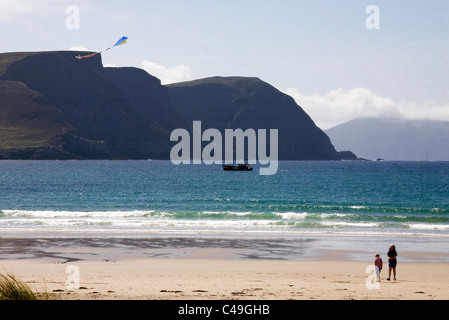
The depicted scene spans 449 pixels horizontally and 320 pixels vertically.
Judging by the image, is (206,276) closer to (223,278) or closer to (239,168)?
(223,278)

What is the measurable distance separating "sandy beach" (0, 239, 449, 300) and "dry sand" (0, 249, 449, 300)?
0.03 metres

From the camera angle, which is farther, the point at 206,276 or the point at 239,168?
the point at 239,168

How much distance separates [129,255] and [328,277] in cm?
956

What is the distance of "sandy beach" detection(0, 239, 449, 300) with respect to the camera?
54.9 feet

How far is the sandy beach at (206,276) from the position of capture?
16.7 metres

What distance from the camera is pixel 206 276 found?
20.8 m

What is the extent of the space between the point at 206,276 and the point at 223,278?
0.76m

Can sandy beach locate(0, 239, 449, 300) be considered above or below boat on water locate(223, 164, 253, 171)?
below

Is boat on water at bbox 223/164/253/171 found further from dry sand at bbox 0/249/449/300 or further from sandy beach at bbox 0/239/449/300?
dry sand at bbox 0/249/449/300

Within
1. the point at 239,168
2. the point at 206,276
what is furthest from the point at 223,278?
the point at 239,168

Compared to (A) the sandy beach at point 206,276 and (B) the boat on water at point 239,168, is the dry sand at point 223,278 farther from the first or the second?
(B) the boat on water at point 239,168

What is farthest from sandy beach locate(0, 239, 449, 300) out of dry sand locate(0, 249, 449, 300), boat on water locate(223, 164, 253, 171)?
boat on water locate(223, 164, 253, 171)
